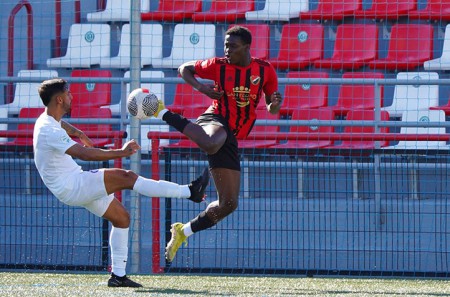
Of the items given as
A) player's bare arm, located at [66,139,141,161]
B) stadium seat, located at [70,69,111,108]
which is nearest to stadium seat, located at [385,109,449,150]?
stadium seat, located at [70,69,111,108]

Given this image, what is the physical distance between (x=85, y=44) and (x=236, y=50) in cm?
545

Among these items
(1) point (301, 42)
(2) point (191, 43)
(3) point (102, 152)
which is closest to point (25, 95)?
(2) point (191, 43)

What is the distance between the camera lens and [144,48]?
535 inches

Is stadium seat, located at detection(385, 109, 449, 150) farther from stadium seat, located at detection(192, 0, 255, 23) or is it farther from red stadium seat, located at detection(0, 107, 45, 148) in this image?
red stadium seat, located at detection(0, 107, 45, 148)

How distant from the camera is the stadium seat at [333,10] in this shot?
12961 millimetres

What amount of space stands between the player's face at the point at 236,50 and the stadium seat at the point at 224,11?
14.4 ft

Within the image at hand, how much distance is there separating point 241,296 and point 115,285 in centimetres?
110

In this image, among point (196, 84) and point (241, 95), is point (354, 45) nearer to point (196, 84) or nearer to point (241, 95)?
point (241, 95)

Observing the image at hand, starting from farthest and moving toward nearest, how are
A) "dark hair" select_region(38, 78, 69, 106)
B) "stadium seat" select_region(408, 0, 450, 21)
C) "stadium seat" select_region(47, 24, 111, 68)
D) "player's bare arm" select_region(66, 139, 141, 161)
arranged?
"stadium seat" select_region(47, 24, 111, 68) → "stadium seat" select_region(408, 0, 450, 21) → "dark hair" select_region(38, 78, 69, 106) → "player's bare arm" select_region(66, 139, 141, 161)

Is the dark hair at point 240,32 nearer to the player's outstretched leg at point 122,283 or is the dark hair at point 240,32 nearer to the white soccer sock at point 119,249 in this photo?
the white soccer sock at point 119,249

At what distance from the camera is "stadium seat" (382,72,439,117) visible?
491 inches

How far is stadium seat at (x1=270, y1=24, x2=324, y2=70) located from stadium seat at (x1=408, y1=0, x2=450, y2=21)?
1.14 meters

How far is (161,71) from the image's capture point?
12797 millimetres

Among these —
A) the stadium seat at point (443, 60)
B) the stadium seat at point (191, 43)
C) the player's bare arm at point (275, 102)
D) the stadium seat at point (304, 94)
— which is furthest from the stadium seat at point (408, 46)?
the player's bare arm at point (275, 102)
